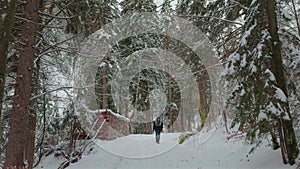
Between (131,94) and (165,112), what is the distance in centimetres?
592

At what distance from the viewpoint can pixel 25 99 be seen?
618cm

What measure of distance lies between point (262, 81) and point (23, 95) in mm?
5944

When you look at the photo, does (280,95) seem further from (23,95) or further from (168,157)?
(168,157)

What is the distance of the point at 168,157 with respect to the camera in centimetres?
1108

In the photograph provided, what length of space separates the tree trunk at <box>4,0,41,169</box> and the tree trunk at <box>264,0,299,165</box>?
6.03 meters

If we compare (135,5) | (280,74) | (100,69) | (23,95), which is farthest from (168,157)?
(135,5)

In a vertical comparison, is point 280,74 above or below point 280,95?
above

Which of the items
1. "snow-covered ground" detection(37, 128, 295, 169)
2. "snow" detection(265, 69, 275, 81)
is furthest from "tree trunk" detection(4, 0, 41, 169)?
"snow" detection(265, 69, 275, 81)

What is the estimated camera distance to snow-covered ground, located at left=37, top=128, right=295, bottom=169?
8266mm

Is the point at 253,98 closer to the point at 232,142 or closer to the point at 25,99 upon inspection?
the point at 25,99

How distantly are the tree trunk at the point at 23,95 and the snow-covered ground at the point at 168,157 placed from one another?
475cm

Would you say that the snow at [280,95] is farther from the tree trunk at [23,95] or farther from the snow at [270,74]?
the tree trunk at [23,95]

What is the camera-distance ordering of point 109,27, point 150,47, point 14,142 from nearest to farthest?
1. point 14,142
2. point 109,27
3. point 150,47

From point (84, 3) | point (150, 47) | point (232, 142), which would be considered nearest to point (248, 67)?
Answer: point (84, 3)
